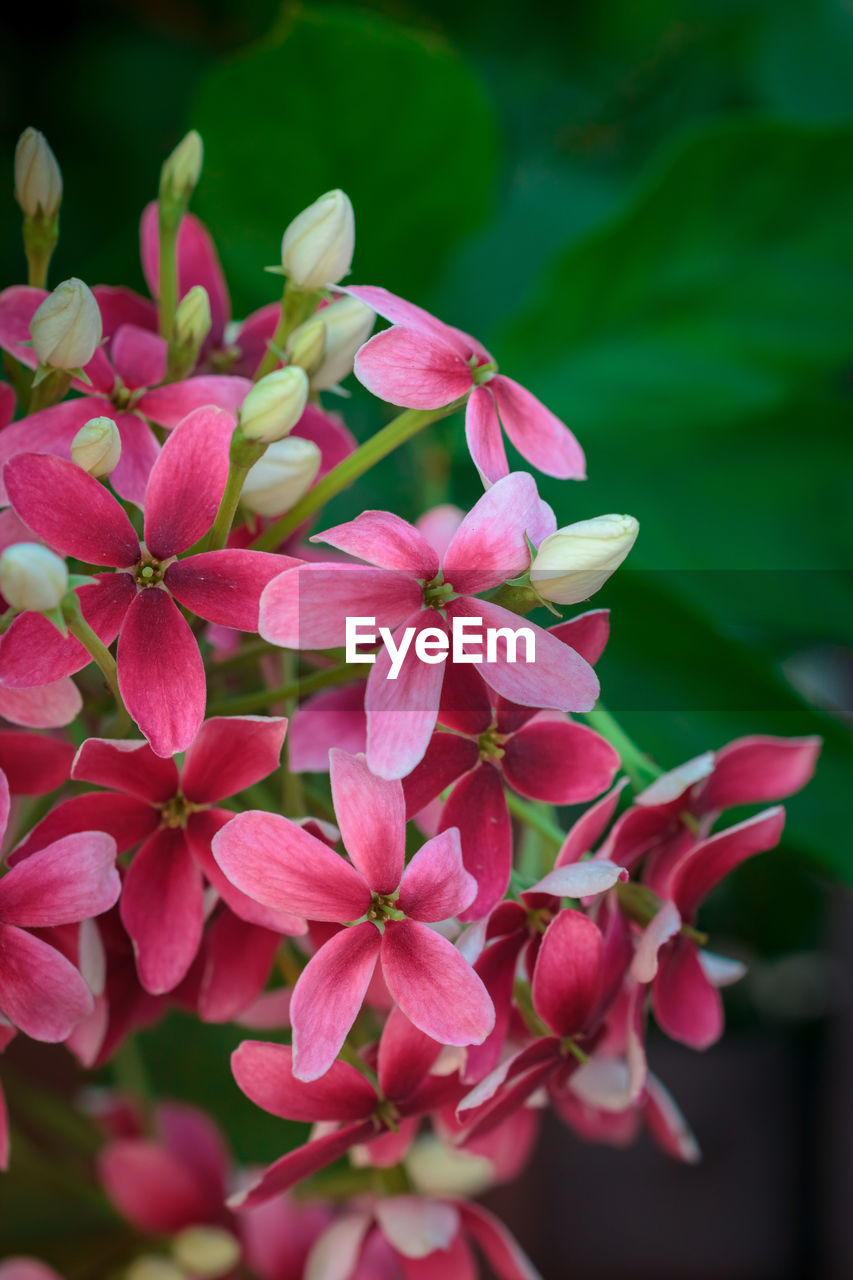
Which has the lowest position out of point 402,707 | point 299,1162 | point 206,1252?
point 206,1252

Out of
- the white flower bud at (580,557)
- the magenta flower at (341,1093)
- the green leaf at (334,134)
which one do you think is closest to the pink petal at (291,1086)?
the magenta flower at (341,1093)

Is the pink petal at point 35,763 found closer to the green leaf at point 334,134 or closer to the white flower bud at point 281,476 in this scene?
the white flower bud at point 281,476

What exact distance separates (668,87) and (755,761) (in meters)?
0.37

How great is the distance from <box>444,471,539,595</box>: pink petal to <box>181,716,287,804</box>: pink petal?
0.04 metres

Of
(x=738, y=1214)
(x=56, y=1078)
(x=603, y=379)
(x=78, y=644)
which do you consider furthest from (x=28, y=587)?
(x=738, y=1214)

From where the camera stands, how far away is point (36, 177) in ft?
0.80

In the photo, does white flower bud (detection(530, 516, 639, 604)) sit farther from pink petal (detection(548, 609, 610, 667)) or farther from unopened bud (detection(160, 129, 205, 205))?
unopened bud (detection(160, 129, 205, 205))

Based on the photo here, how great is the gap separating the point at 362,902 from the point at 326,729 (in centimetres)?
4

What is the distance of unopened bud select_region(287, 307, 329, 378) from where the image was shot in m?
0.22

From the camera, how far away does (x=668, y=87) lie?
509mm

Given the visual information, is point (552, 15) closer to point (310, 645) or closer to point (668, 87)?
point (668, 87)

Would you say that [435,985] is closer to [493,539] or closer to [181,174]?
[493,539]

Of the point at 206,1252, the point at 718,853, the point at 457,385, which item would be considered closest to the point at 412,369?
the point at 457,385

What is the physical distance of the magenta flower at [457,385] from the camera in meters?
0.20
